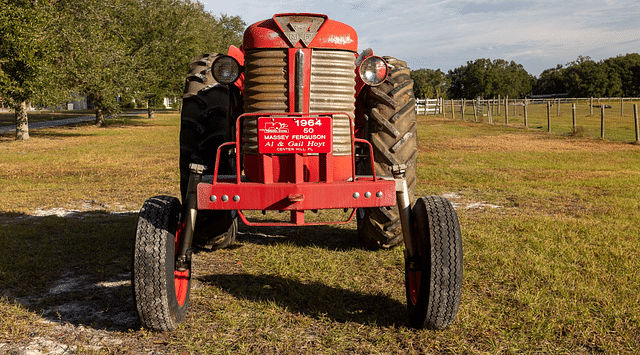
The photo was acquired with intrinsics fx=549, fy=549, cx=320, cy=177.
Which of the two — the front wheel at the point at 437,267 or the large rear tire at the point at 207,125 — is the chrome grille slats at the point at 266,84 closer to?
the large rear tire at the point at 207,125

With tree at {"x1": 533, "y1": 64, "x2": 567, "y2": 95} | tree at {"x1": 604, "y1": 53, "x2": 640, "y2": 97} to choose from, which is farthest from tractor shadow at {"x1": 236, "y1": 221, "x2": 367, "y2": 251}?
tree at {"x1": 533, "y1": 64, "x2": 567, "y2": 95}

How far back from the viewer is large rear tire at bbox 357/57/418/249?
498 cm

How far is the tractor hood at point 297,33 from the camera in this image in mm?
4164

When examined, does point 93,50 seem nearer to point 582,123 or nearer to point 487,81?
point 582,123

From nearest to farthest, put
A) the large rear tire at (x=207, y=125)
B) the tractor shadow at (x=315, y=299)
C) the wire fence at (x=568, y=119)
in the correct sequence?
the tractor shadow at (x=315, y=299), the large rear tire at (x=207, y=125), the wire fence at (x=568, y=119)

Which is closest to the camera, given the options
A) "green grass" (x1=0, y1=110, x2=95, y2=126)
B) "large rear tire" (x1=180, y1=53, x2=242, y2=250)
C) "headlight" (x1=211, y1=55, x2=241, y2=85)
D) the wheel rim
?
the wheel rim

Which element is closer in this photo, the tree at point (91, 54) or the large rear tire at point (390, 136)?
the large rear tire at point (390, 136)

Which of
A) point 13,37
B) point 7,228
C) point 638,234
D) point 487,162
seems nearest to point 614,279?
point 638,234

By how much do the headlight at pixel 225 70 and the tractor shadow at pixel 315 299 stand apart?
1.71m

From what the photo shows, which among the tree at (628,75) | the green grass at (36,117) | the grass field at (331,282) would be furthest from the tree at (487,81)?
the grass field at (331,282)

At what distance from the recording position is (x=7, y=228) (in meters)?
6.65

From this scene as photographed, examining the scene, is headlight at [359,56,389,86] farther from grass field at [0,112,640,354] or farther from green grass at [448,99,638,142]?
green grass at [448,99,638,142]

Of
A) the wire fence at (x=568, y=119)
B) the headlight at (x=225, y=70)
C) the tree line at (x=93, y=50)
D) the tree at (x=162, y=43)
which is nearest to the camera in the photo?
the headlight at (x=225, y=70)

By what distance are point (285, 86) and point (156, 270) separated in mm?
1657
